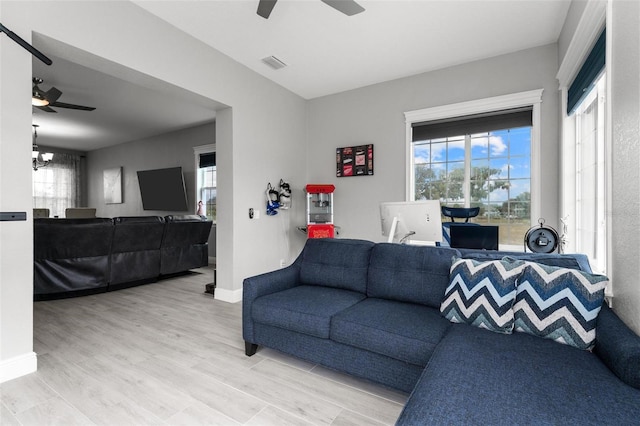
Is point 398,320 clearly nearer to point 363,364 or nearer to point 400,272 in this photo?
point 363,364

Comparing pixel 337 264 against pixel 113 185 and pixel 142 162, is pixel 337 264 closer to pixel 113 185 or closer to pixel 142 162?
pixel 142 162

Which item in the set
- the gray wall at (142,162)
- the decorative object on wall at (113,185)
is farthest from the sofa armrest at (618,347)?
the decorative object on wall at (113,185)

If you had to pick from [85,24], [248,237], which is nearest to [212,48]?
[85,24]

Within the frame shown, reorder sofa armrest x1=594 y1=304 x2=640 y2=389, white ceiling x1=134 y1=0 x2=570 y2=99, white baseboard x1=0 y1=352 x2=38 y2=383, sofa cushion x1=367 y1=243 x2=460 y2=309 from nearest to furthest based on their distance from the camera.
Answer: sofa armrest x1=594 y1=304 x2=640 y2=389 → white baseboard x1=0 y1=352 x2=38 y2=383 → sofa cushion x1=367 y1=243 x2=460 y2=309 → white ceiling x1=134 y1=0 x2=570 y2=99

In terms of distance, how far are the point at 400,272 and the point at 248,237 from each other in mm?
2316

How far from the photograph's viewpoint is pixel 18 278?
2061 mm

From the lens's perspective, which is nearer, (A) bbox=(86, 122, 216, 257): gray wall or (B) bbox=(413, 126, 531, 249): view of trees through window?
(B) bbox=(413, 126, 531, 249): view of trees through window

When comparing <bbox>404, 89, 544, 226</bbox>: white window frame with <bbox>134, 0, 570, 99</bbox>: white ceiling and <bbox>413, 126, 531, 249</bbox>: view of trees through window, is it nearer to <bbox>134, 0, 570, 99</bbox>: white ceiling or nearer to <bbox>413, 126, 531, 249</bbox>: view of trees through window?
<bbox>413, 126, 531, 249</bbox>: view of trees through window

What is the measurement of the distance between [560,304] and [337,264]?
1468mm

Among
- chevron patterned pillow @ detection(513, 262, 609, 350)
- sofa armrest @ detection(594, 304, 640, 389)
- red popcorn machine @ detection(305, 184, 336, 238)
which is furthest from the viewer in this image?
red popcorn machine @ detection(305, 184, 336, 238)

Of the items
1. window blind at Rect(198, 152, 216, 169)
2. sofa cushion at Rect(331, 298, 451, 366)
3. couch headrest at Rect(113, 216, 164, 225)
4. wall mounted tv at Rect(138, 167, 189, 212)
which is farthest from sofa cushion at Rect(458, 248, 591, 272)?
wall mounted tv at Rect(138, 167, 189, 212)

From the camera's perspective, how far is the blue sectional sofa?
3.29 feet

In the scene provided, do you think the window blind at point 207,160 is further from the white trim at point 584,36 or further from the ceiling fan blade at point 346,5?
the white trim at point 584,36

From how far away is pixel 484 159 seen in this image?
395 cm
